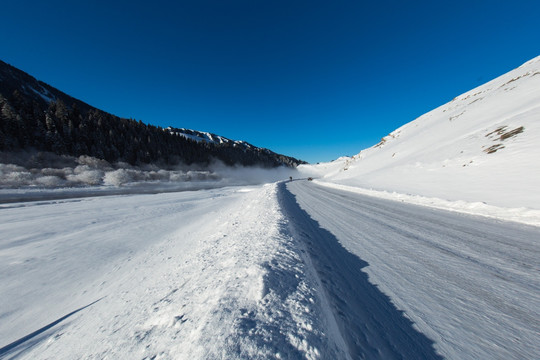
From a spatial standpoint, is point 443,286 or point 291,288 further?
point 443,286

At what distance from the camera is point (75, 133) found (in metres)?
36.9

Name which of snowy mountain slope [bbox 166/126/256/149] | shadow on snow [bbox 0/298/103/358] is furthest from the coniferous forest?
snowy mountain slope [bbox 166/126/256/149]

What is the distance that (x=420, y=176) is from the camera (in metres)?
15.1

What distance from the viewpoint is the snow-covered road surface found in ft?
5.85

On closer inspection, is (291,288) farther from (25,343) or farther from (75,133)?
(75,133)


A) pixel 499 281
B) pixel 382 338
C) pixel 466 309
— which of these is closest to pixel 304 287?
pixel 382 338

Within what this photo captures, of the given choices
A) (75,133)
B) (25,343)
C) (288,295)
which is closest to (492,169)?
(288,295)

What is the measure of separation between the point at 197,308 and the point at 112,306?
2094 mm

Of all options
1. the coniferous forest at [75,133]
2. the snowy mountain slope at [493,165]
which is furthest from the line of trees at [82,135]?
the snowy mountain slope at [493,165]

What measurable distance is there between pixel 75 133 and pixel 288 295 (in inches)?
2092

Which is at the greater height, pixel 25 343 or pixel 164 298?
pixel 164 298

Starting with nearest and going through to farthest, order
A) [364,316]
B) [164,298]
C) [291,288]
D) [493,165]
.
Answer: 1. [364,316]
2. [291,288]
3. [164,298]
4. [493,165]

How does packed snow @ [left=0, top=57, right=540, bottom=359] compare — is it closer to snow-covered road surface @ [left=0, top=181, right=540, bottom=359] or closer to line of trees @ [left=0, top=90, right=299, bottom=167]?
snow-covered road surface @ [left=0, top=181, right=540, bottom=359]

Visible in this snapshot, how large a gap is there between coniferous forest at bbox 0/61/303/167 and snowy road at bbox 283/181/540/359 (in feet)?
152
